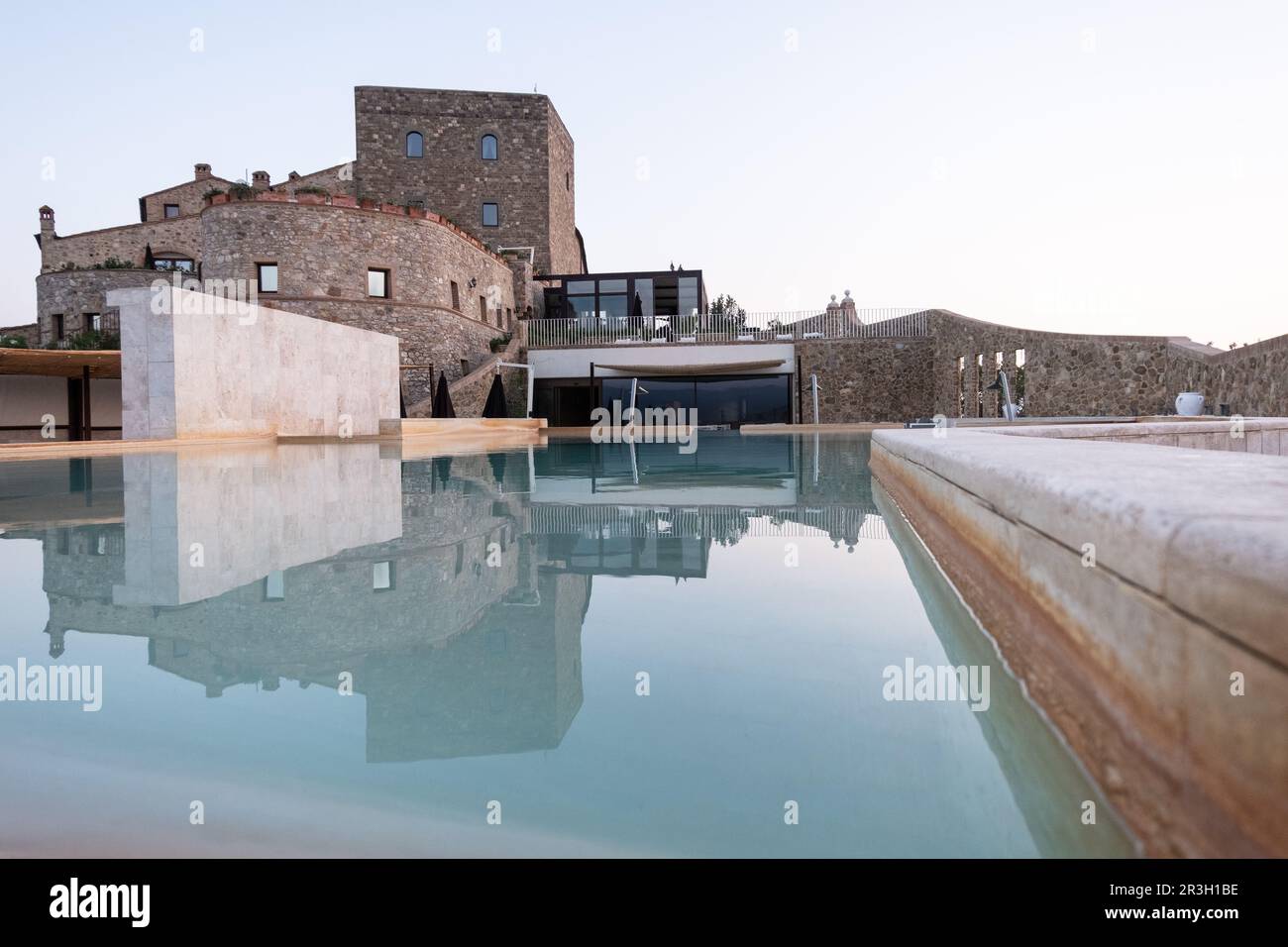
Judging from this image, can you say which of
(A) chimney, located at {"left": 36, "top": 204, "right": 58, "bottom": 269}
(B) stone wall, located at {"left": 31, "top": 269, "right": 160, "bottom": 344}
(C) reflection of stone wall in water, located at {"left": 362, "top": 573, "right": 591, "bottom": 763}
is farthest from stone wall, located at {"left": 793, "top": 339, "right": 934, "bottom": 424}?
(A) chimney, located at {"left": 36, "top": 204, "right": 58, "bottom": 269}

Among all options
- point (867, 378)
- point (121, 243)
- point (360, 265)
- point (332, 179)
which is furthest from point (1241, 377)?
point (121, 243)

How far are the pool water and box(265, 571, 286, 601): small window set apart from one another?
2 cm

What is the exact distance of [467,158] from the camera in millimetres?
32281

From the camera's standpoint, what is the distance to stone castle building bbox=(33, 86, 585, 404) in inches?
869

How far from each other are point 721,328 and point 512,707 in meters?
28.2

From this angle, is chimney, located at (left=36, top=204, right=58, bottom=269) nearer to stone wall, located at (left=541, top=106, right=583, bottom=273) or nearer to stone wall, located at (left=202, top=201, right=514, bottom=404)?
stone wall, located at (left=202, top=201, right=514, bottom=404)

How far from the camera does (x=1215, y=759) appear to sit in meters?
0.95

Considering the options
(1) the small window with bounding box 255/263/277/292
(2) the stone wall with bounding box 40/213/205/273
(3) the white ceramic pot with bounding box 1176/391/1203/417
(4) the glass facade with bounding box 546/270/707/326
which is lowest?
(3) the white ceramic pot with bounding box 1176/391/1203/417

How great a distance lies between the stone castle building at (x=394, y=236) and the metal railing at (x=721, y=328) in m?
2.13

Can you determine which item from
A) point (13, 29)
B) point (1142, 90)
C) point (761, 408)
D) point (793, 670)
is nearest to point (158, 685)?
point (793, 670)

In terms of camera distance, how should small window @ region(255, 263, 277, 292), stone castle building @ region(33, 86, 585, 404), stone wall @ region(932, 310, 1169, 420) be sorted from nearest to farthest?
stone wall @ region(932, 310, 1169, 420) → small window @ region(255, 263, 277, 292) → stone castle building @ region(33, 86, 585, 404)

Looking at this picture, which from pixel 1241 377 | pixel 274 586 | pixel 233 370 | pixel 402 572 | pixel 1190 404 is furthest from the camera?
pixel 1190 404

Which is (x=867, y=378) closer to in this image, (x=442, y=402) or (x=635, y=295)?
(x=635, y=295)

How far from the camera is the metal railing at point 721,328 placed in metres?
28.5
